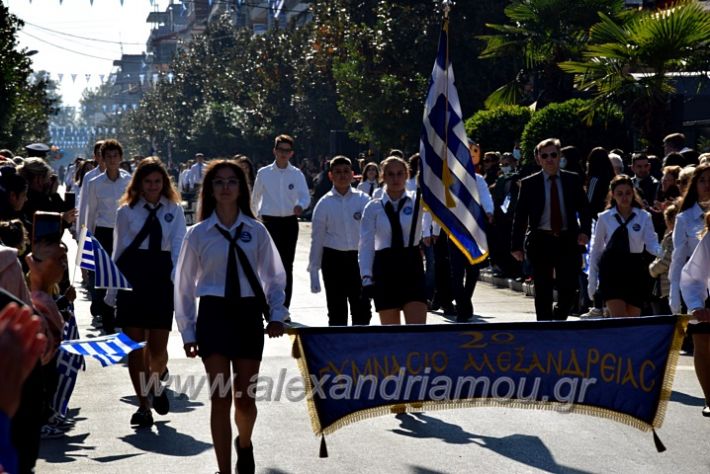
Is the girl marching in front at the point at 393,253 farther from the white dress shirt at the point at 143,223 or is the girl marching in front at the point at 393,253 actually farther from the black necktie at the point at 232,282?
the black necktie at the point at 232,282

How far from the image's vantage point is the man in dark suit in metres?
11.9

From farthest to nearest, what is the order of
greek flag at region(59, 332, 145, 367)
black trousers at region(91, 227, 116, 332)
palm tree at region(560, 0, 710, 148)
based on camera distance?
palm tree at region(560, 0, 710, 148) < black trousers at region(91, 227, 116, 332) < greek flag at region(59, 332, 145, 367)

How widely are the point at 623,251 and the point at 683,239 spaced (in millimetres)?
1855

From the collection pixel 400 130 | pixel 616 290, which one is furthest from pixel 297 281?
pixel 400 130

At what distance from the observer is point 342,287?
1183cm

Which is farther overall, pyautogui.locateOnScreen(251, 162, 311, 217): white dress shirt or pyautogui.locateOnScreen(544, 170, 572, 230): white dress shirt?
pyautogui.locateOnScreen(251, 162, 311, 217): white dress shirt

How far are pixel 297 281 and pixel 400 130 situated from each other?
15308 mm

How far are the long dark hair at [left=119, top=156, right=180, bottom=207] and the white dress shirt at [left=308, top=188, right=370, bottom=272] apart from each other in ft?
7.31

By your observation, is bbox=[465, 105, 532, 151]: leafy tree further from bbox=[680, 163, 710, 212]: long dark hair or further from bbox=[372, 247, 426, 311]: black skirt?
bbox=[680, 163, 710, 212]: long dark hair

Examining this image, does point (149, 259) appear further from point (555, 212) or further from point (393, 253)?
point (555, 212)

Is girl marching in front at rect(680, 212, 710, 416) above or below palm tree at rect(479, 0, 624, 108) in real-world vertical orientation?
below

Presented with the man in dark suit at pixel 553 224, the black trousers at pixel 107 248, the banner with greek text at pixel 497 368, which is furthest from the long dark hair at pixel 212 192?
the black trousers at pixel 107 248

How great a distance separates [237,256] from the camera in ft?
24.1

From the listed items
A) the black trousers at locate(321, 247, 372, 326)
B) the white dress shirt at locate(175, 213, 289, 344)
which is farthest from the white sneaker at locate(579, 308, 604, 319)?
the white dress shirt at locate(175, 213, 289, 344)
